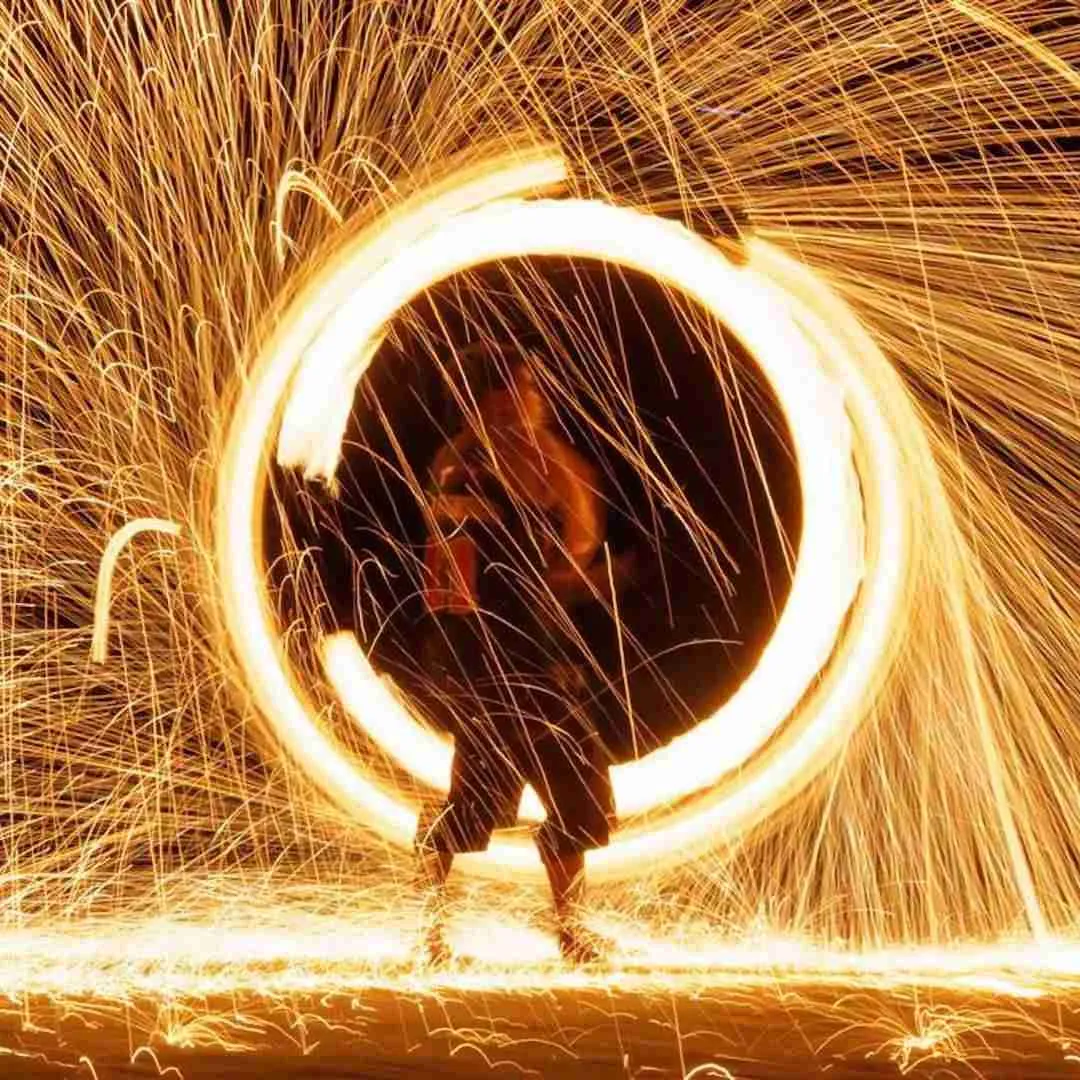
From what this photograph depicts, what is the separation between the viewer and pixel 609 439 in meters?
4.92

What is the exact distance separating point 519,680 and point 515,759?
182 millimetres

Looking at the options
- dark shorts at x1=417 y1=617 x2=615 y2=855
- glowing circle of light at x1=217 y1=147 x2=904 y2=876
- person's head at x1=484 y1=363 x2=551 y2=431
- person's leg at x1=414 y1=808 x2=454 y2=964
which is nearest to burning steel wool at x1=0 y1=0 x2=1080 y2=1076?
glowing circle of light at x1=217 y1=147 x2=904 y2=876

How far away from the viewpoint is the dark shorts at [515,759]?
4352 millimetres

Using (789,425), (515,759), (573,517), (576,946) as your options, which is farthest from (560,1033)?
(789,425)

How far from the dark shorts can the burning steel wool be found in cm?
25

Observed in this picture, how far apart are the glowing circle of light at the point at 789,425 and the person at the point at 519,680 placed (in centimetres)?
31

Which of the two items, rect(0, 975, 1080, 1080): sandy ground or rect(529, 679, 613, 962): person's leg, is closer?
rect(0, 975, 1080, 1080): sandy ground

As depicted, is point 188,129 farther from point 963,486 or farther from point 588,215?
point 963,486

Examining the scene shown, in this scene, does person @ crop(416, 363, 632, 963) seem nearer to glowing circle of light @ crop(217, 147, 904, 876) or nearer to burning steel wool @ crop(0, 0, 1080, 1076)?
burning steel wool @ crop(0, 0, 1080, 1076)

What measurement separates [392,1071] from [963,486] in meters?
2.37

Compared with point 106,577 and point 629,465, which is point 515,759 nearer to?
point 106,577

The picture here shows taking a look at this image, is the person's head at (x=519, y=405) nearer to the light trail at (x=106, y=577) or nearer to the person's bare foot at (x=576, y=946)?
the light trail at (x=106, y=577)

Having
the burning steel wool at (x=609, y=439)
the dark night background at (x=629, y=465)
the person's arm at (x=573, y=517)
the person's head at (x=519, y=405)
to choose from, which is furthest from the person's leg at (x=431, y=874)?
the dark night background at (x=629, y=465)

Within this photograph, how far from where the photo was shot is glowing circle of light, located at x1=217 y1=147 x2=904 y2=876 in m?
4.61
